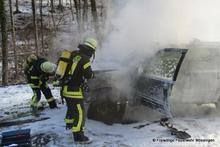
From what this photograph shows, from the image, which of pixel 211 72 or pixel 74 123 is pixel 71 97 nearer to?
pixel 74 123

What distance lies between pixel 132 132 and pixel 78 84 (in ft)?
5.60

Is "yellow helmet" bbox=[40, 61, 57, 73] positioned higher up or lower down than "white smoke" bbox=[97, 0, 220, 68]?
lower down

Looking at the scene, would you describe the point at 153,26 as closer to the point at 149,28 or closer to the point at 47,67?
the point at 149,28

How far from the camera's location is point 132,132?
8.12 metres

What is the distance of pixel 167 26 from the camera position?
988cm

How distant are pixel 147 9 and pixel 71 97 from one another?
405 cm

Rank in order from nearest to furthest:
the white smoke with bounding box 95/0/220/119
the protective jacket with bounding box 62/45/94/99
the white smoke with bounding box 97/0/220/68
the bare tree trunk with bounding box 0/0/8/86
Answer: the protective jacket with bounding box 62/45/94/99
the white smoke with bounding box 95/0/220/119
the white smoke with bounding box 97/0/220/68
the bare tree trunk with bounding box 0/0/8/86

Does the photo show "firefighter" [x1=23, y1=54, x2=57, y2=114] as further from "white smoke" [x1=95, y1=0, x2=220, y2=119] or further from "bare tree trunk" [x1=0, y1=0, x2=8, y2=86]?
"bare tree trunk" [x1=0, y1=0, x2=8, y2=86]

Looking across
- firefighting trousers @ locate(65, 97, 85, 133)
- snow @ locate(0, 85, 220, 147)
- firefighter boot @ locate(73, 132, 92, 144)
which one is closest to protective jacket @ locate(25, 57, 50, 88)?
snow @ locate(0, 85, 220, 147)

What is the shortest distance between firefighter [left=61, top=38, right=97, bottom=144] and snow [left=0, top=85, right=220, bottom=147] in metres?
0.34

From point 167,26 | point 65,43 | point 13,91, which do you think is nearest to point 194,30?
point 167,26

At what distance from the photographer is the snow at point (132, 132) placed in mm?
7414

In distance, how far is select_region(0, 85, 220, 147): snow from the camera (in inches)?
292

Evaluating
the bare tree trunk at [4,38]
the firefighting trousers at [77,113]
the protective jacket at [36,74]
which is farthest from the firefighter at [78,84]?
the bare tree trunk at [4,38]
